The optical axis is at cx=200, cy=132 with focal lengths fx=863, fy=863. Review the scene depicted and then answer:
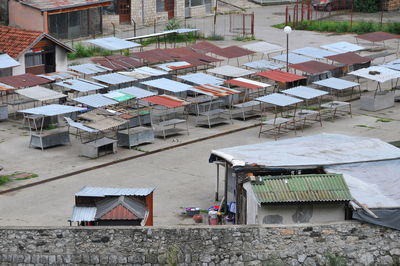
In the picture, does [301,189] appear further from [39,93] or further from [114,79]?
[114,79]

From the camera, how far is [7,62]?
120 ft

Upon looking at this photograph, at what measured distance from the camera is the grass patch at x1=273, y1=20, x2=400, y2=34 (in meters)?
51.9

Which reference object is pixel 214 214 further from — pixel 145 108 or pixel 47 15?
pixel 47 15

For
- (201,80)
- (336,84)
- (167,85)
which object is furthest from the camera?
(201,80)

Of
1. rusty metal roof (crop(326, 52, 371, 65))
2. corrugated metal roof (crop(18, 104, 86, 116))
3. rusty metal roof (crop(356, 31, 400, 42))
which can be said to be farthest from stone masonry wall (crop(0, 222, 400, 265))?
rusty metal roof (crop(356, 31, 400, 42))

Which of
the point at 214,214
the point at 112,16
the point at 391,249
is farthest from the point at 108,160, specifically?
the point at 112,16

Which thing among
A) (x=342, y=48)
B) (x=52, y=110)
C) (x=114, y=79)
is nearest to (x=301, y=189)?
(x=52, y=110)

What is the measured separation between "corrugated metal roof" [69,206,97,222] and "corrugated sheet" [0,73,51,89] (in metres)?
13.8

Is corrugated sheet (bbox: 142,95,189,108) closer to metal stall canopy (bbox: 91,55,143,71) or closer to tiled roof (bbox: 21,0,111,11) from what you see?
metal stall canopy (bbox: 91,55,143,71)

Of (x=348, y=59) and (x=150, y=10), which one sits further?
(x=150, y=10)

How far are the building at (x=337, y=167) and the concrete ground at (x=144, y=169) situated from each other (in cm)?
183

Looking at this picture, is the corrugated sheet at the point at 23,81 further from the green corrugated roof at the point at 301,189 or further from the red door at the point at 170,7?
the red door at the point at 170,7

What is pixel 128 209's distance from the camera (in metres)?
20.2

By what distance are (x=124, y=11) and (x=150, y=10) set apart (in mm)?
1887
